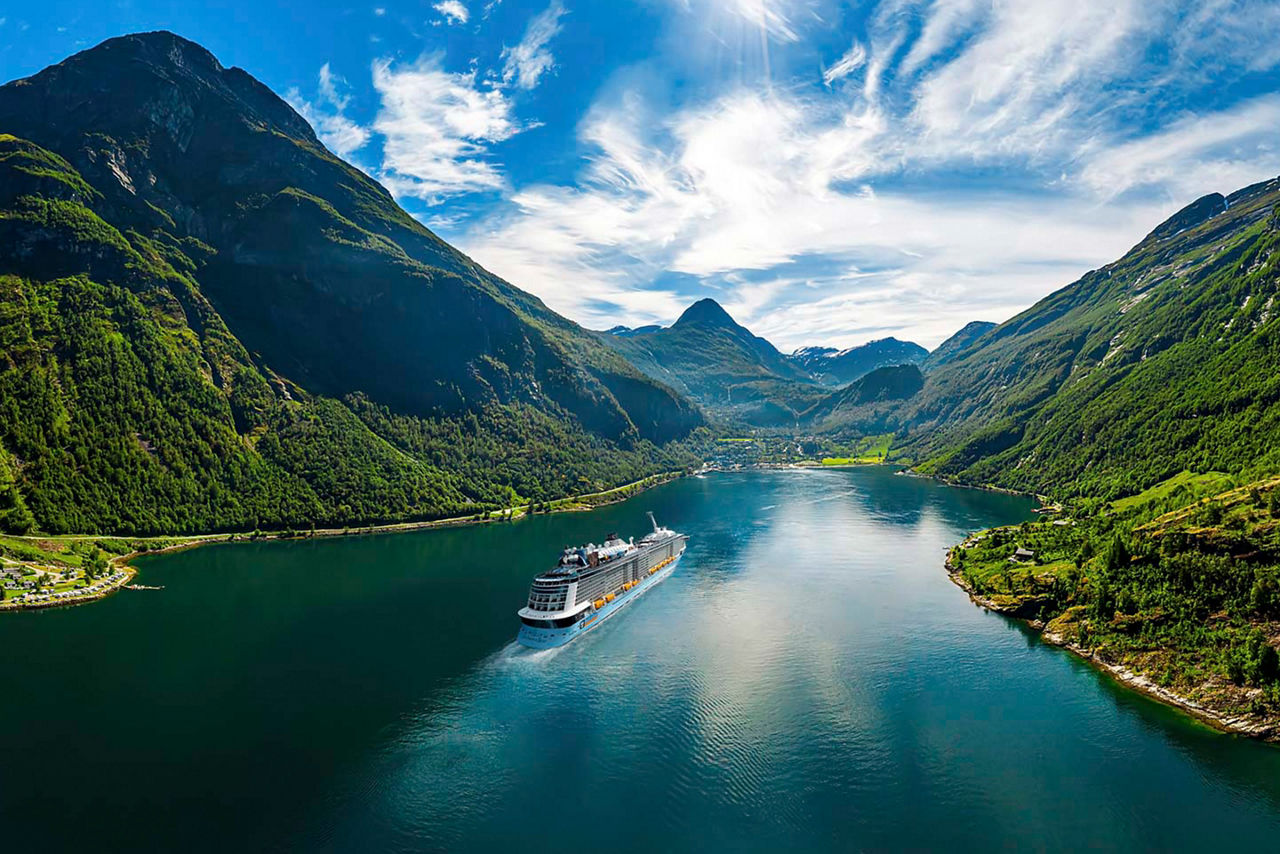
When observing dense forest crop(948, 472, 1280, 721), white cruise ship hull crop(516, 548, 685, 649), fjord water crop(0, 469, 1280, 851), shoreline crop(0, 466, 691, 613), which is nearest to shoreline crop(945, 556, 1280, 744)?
dense forest crop(948, 472, 1280, 721)

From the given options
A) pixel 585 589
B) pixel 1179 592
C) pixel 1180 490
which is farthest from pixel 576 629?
pixel 1180 490

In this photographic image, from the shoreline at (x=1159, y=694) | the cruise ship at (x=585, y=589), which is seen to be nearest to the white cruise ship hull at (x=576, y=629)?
the cruise ship at (x=585, y=589)

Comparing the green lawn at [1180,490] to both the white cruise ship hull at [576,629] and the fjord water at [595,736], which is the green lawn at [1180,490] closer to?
the fjord water at [595,736]

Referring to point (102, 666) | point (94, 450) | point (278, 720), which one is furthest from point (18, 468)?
point (278, 720)

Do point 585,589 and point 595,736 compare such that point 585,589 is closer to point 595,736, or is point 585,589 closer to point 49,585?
point 595,736

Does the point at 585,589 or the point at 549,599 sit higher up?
the point at 549,599
